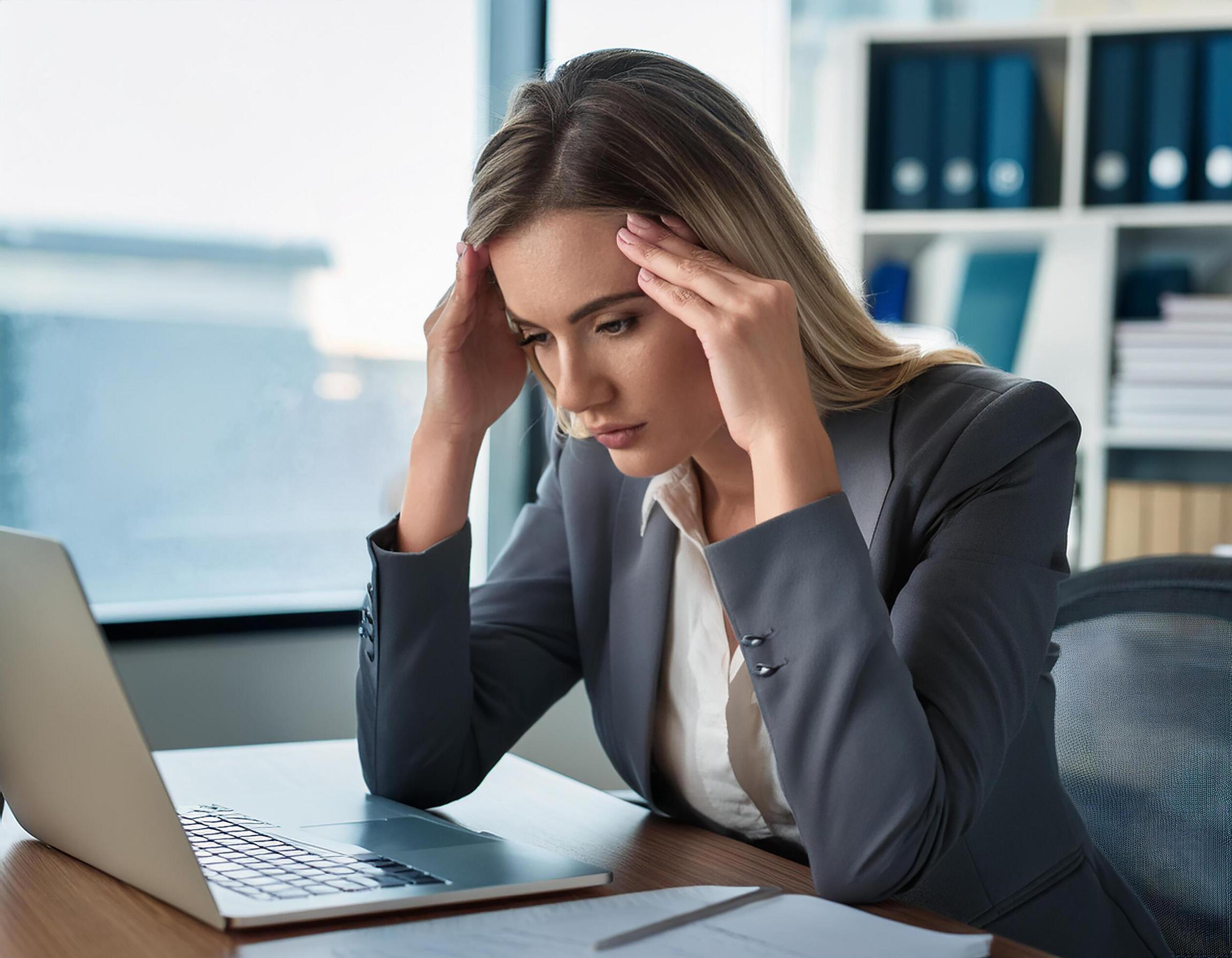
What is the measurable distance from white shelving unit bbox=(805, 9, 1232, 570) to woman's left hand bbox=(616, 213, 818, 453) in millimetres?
1426

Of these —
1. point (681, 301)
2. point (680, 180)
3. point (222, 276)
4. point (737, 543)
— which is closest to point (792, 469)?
point (737, 543)

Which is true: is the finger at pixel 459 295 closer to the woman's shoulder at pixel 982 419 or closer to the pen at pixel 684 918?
the woman's shoulder at pixel 982 419

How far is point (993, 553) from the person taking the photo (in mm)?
945

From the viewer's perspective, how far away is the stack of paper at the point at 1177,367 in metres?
2.18

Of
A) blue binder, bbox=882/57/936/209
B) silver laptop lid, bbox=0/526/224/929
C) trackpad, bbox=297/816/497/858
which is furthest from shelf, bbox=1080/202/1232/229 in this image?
silver laptop lid, bbox=0/526/224/929

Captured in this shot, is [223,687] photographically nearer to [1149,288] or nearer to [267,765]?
[267,765]

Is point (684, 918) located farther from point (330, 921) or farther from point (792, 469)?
point (792, 469)

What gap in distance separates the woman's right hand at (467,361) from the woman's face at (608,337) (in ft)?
0.37

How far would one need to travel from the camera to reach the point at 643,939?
26.3 inches

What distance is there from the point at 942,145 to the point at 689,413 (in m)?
1.44

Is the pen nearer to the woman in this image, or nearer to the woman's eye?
the woman

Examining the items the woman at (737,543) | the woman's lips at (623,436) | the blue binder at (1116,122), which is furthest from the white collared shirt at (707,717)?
the blue binder at (1116,122)

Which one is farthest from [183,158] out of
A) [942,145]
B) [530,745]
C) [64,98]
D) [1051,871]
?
[1051,871]

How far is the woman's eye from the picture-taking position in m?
1.07
